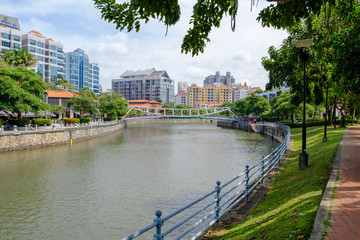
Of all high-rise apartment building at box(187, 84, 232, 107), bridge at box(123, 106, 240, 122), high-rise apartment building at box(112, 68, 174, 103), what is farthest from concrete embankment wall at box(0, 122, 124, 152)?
high-rise apartment building at box(187, 84, 232, 107)

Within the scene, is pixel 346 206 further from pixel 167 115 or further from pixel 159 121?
pixel 159 121

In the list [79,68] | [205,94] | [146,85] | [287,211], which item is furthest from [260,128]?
[205,94]

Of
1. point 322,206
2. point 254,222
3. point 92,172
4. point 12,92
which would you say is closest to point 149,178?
point 92,172

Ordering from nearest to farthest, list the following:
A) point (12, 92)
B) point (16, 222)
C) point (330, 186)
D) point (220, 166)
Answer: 1. point (330, 186)
2. point (16, 222)
3. point (220, 166)
4. point (12, 92)

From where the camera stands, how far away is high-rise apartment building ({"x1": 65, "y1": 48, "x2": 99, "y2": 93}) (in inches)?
4195

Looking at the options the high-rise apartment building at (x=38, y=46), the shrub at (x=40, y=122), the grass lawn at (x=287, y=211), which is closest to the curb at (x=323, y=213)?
the grass lawn at (x=287, y=211)

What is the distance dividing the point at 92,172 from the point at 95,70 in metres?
113

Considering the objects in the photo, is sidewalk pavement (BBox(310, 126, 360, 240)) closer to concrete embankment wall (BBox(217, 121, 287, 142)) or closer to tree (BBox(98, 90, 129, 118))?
concrete embankment wall (BBox(217, 121, 287, 142))

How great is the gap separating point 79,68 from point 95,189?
10465cm

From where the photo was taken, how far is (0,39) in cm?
6391

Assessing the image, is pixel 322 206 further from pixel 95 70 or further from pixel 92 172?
pixel 95 70

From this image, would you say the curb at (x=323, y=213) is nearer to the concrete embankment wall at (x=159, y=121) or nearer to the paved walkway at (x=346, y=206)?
the paved walkway at (x=346, y=206)

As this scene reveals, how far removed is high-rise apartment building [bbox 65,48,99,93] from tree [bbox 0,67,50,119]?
7591 cm

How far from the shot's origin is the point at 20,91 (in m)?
28.8
